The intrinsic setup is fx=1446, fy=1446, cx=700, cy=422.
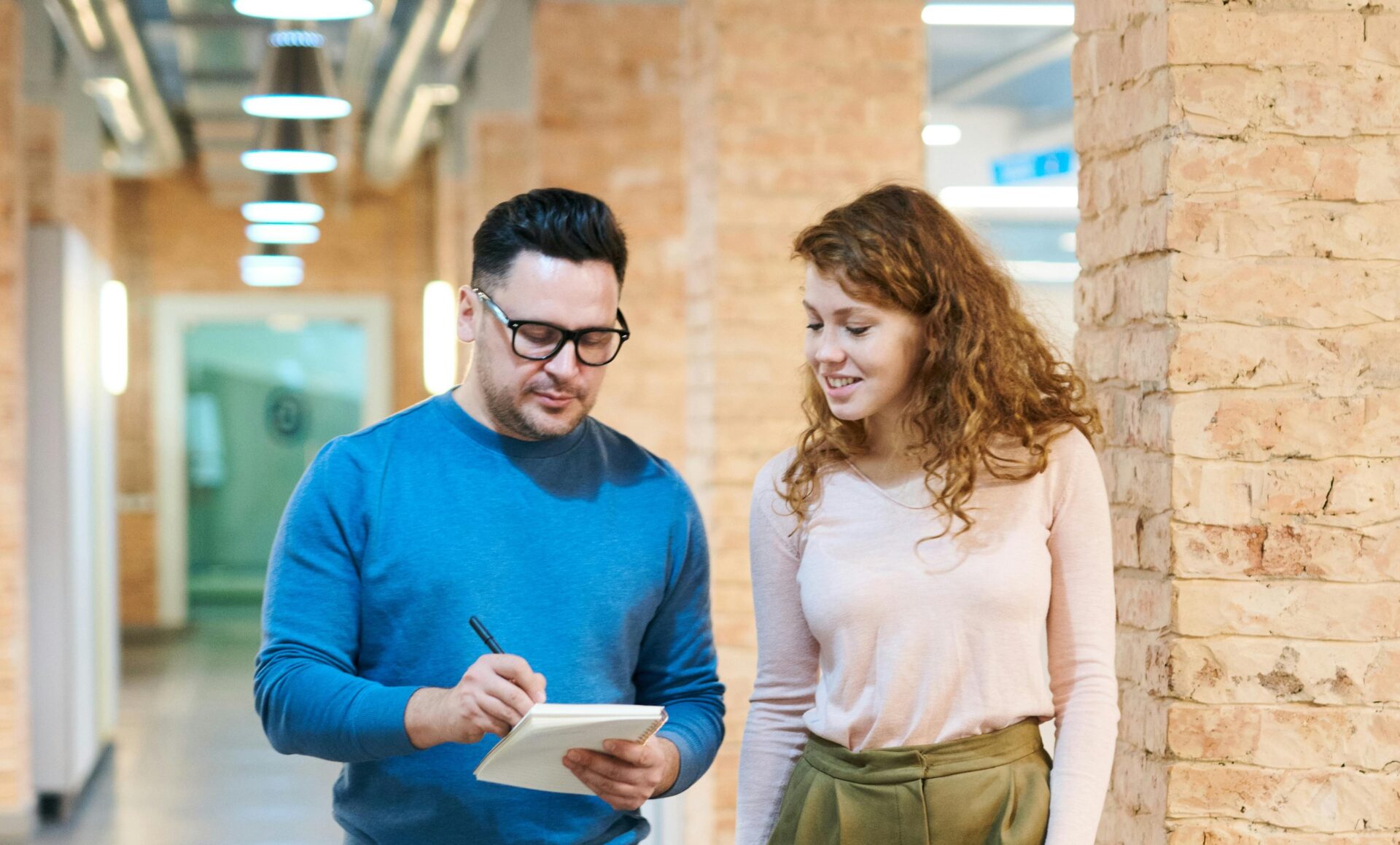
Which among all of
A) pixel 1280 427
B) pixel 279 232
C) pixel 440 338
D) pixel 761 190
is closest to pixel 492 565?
pixel 1280 427

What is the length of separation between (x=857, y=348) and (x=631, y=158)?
4.98m

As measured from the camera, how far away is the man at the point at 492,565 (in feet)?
5.74

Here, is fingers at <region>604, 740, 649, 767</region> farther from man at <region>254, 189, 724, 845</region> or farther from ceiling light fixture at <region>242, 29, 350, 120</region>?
ceiling light fixture at <region>242, 29, 350, 120</region>

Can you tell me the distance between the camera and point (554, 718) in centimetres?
151

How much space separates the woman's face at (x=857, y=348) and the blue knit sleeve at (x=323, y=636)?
Answer: 0.60 metres

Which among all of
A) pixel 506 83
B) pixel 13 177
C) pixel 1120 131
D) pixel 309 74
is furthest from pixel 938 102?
pixel 1120 131

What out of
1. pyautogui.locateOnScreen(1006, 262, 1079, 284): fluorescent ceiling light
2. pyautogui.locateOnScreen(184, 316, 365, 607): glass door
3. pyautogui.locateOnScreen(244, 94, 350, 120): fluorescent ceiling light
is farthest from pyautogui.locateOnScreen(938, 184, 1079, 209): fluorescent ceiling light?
pyautogui.locateOnScreen(184, 316, 365, 607): glass door

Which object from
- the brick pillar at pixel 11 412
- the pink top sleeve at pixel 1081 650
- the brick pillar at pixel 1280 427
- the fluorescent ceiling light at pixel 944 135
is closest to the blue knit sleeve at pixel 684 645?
the pink top sleeve at pixel 1081 650

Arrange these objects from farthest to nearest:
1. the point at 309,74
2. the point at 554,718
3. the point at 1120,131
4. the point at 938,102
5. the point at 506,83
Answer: the point at 938,102 → the point at 506,83 → the point at 309,74 → the point at 1120,131 → the point at 554,718

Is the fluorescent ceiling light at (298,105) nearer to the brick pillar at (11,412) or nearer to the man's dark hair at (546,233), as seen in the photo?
the brick pillar at (11,412)

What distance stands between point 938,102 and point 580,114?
3402 millimetres

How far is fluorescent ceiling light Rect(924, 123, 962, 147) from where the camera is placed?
31.3ft

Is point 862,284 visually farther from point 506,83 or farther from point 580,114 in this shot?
point 506,83

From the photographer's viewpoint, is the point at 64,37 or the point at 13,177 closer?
the point at 13,177
